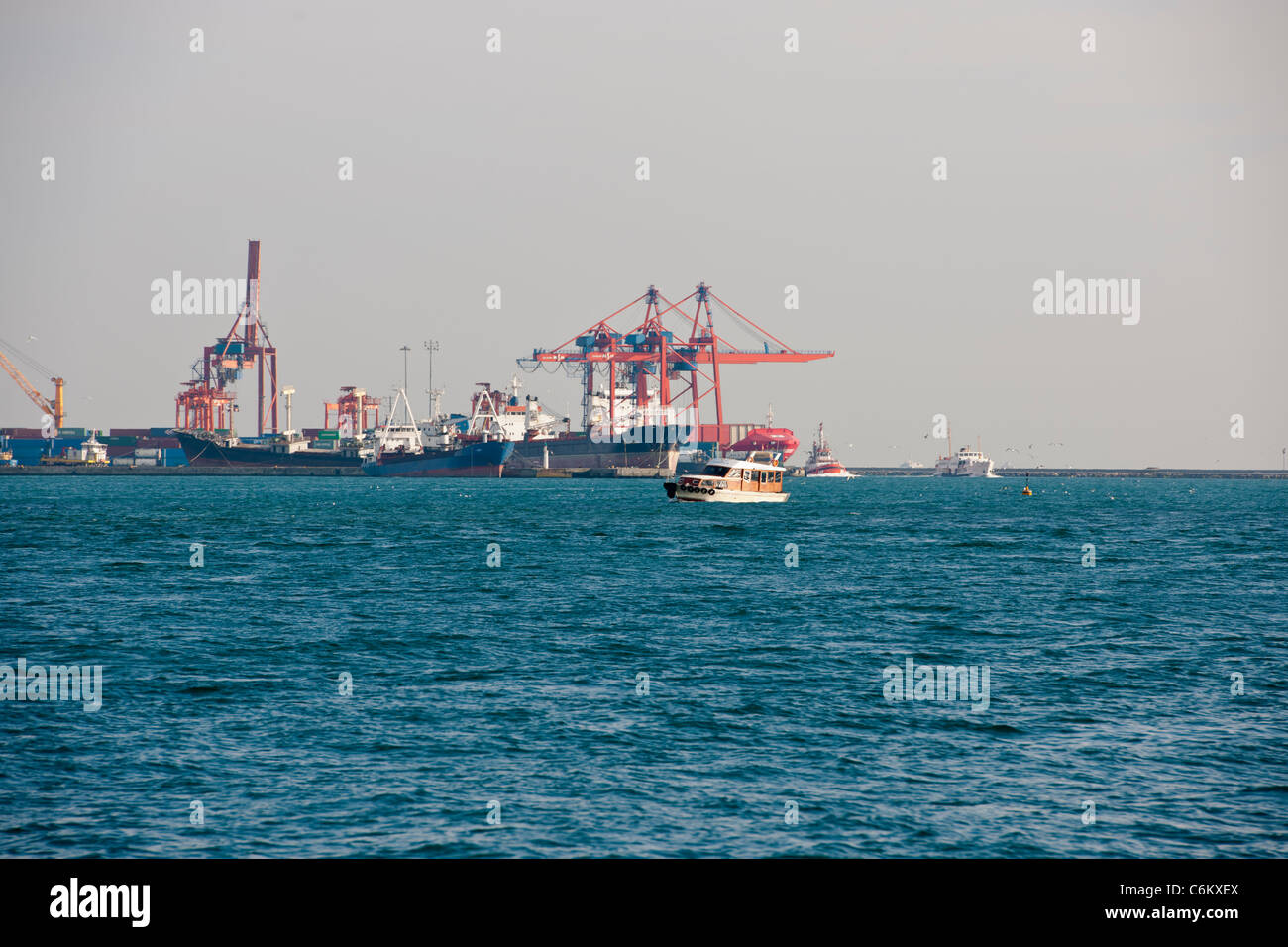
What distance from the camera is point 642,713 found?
19562 mm

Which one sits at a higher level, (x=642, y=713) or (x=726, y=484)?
(x=726, y=484)

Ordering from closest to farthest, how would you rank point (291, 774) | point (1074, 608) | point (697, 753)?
1. point (291, 774)
2. point (697, 753)
3. point (1074, 608)

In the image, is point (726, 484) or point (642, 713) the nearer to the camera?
point (642, 713)

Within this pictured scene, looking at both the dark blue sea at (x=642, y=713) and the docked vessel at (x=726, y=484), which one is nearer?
the dark blue sea at (x=642, y=713)

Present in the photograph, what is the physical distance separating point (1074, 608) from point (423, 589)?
2124 centimetres

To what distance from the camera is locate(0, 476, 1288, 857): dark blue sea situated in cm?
1352

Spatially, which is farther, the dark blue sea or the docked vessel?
the docked vessel

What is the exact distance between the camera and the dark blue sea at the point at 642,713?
13.5 m

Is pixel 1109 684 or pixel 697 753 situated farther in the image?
pixel 1109 684

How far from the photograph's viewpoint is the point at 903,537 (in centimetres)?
6731
